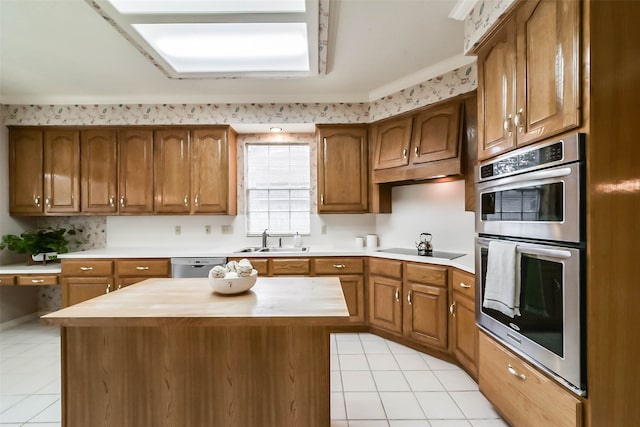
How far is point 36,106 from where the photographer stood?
3.36 meters

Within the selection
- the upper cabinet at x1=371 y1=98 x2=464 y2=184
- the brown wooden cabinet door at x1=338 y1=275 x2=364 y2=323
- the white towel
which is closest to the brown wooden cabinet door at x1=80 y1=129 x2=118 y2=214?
the brown wooden cabinet door at x1=338 y1=275 x2=364 y2=323

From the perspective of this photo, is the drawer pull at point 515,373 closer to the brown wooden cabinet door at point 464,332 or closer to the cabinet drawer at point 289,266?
the brown wooden cabinet door at point 464,332

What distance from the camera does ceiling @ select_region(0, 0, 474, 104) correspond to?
202 cm

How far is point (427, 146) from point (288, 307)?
218cm

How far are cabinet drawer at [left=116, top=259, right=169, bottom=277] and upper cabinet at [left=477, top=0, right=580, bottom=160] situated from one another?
10.3ft

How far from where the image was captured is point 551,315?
1.31 meters

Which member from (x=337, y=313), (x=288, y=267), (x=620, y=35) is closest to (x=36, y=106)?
(x=288, y=267)

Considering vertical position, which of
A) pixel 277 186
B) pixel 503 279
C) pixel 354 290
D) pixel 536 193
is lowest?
pixel 354 290

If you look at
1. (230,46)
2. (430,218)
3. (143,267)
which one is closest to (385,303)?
(430,218)

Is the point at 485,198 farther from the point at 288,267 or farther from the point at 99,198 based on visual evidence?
the point at 99,198

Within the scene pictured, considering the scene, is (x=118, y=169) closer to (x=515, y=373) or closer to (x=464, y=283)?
(x=464, y=283)

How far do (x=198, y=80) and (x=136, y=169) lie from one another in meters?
1.32

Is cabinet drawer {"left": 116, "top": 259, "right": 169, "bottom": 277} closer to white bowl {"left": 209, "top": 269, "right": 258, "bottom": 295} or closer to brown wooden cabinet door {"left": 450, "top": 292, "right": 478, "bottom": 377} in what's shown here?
white bowl {"left": 209, "top": 269, "right": 258, "bottom": 295}

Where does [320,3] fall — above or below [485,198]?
above
